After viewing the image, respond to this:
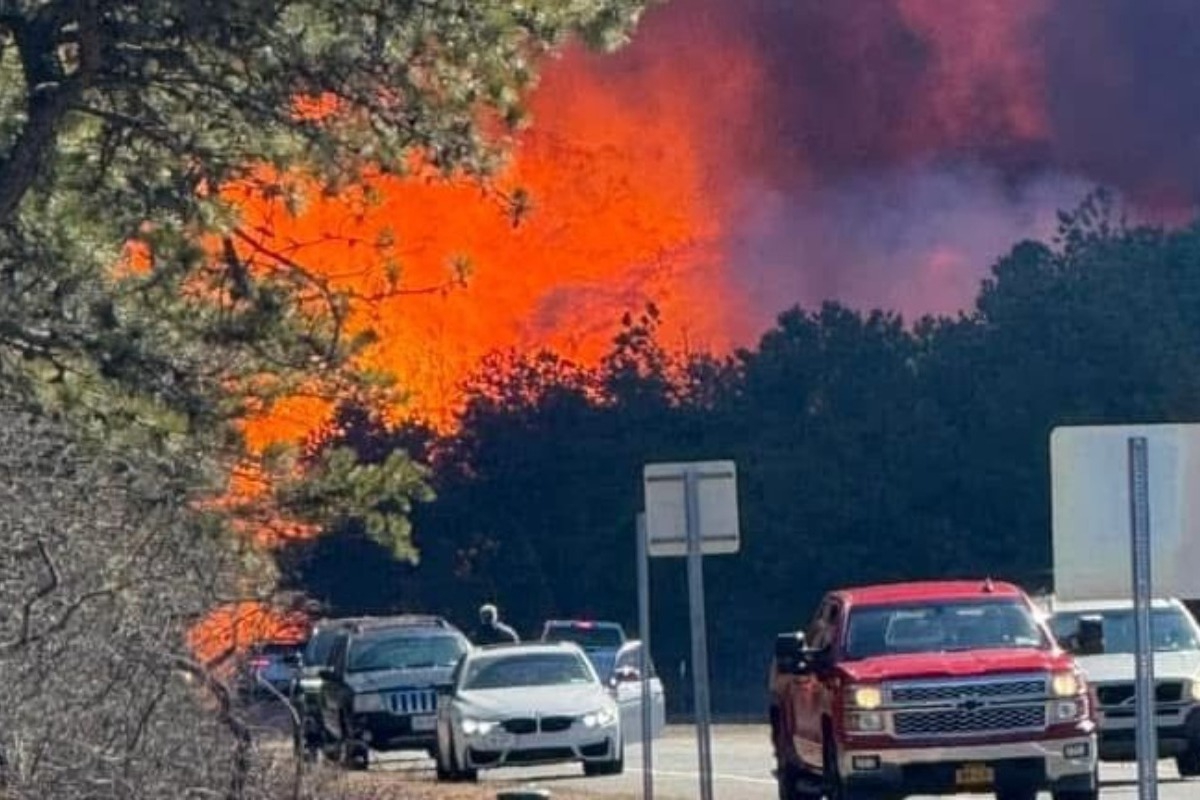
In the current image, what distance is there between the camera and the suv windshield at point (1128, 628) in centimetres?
2870

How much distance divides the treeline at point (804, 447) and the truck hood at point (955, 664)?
131 ft

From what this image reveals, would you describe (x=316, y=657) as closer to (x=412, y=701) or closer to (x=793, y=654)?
(x=412, y=701)

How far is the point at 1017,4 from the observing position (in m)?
75.8

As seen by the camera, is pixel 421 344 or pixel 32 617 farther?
pixel 421 344

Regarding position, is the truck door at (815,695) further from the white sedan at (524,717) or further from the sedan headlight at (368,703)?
the sedan headlight at (368,703)

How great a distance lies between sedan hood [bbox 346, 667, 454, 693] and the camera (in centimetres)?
3603

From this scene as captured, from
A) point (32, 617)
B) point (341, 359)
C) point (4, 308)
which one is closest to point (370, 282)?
point (341, 359)

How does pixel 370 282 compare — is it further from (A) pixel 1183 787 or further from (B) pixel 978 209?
(B) pixel 978 209

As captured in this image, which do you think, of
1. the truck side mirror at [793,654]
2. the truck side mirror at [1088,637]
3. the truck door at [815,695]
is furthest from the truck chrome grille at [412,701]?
the truck side mirror at [793,654]

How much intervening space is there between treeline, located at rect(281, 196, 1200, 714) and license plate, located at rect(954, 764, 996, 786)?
133ft

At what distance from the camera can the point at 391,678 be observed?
3650 centimetres

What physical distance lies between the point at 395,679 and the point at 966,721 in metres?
15.3

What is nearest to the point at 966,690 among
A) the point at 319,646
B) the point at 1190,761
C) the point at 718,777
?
the point at 1190,761

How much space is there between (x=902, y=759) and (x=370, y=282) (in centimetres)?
564
